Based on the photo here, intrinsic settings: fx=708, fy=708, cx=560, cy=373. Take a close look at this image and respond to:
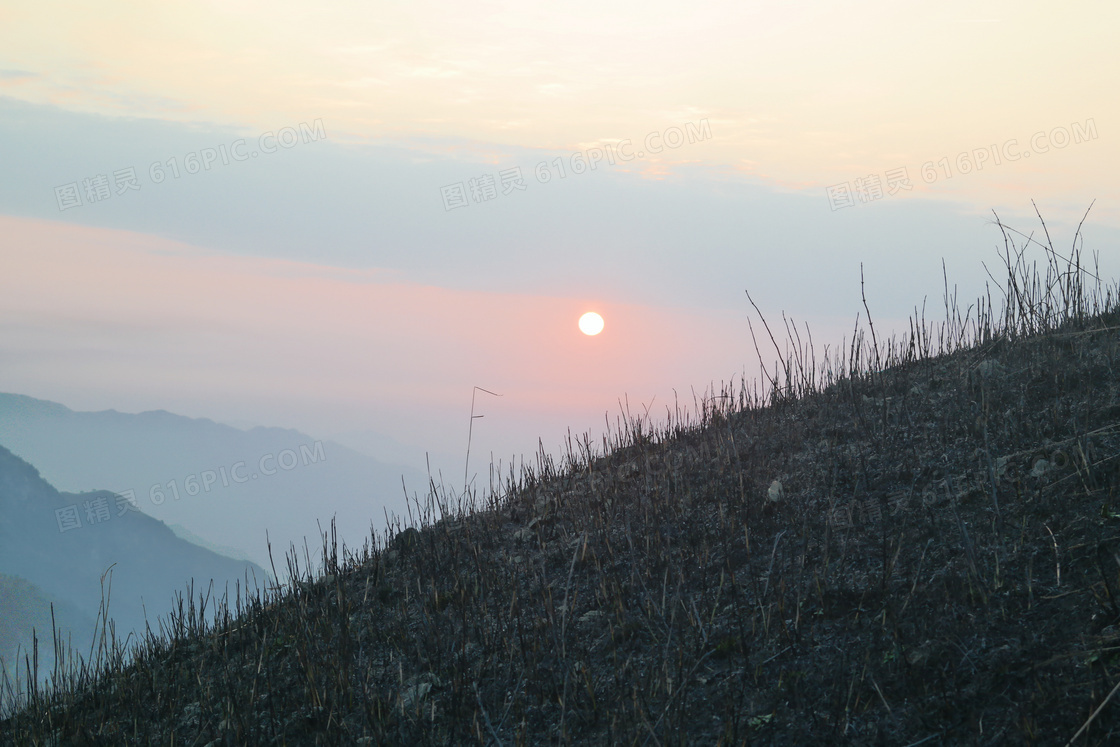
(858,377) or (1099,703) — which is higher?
(858,377)

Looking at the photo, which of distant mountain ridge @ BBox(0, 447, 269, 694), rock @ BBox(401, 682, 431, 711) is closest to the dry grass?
rock @ BBox(401, 682, 431, 711)

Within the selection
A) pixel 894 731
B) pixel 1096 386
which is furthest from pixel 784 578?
pixel 1096 386

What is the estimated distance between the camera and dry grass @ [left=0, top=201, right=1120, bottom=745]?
303cm

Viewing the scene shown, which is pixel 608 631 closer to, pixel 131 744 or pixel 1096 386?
pixel 131 744

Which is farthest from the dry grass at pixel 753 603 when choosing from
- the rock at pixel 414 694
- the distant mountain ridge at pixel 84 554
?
the distant mountain ridge at pixel 84 554

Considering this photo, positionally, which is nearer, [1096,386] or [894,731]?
[894,731]

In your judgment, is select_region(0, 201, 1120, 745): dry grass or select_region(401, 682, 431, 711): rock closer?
select_region(0, 201, 1120, 745): dry grass

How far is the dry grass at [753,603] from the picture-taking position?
119 inches

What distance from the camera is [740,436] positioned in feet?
21.9

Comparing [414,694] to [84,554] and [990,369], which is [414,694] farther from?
[84,554]

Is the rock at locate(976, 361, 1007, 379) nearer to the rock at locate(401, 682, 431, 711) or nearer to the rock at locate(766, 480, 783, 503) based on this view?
the rock at locate(766, 480, 783, 503)

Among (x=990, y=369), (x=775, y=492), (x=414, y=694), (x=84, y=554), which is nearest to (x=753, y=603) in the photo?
(x=775, y=492)

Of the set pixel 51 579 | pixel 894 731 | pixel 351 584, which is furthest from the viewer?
pixel 51 579

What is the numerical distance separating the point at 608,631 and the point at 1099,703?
7.57 feet
